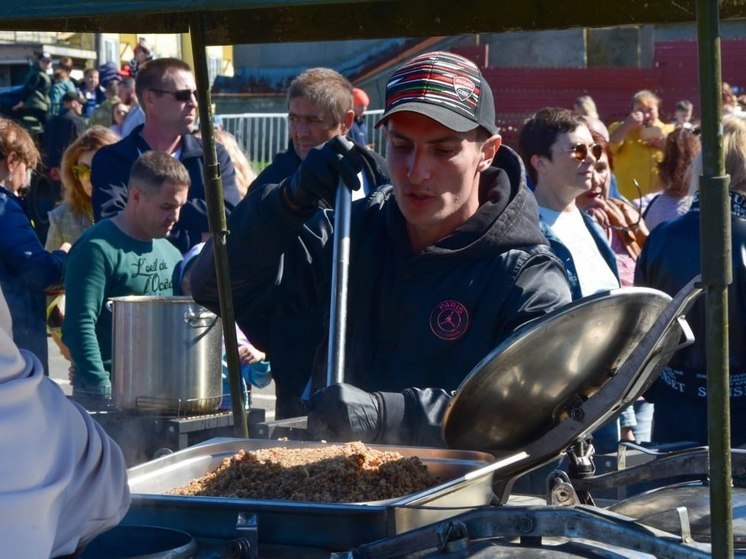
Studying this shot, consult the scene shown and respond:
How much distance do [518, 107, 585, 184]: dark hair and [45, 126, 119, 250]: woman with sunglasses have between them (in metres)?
2.26

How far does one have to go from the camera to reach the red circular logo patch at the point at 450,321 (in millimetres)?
2500

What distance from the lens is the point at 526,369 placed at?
2039 mm

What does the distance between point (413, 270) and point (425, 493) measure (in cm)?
92

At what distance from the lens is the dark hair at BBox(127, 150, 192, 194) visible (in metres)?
4.58

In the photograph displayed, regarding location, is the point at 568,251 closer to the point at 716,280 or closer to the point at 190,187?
the point at 190,187

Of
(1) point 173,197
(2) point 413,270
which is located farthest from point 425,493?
(1) point 173,197

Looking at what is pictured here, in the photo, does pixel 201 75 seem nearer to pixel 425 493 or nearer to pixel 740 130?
pixel 425 493

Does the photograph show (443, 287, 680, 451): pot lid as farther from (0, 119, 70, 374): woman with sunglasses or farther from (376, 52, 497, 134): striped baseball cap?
(0, 119, 70, 374): woman with sunglasses

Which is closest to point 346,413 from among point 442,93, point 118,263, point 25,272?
point 442,93

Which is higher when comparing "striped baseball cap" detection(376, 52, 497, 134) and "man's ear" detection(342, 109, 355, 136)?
"man's ear" detection(342, 109, 355, 136)

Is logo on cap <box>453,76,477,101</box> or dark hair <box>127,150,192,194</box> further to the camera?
dark hair <box>127,150,192,194</box>

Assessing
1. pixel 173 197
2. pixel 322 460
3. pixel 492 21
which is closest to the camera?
pixel 322 460

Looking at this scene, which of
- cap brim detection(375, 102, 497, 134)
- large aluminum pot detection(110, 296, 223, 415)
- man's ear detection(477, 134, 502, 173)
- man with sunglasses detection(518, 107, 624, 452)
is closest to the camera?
cap brim detection(375, 102, 497, 134)

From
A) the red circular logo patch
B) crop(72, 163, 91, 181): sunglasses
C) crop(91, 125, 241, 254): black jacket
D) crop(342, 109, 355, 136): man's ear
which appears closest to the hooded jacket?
the red circular logo patch
